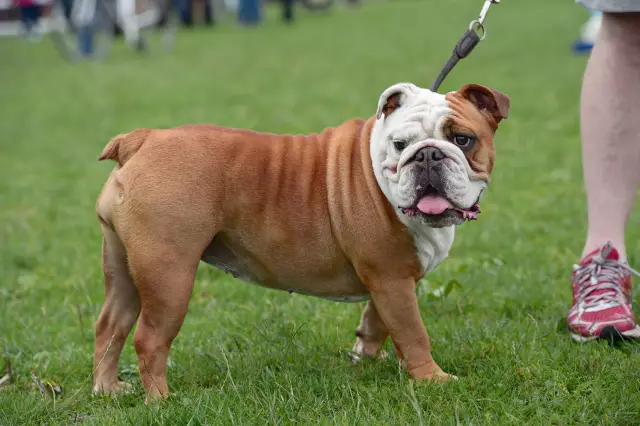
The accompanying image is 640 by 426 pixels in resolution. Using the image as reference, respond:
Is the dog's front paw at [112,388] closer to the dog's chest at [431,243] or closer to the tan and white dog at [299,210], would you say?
the tan and white dog at [299,210]

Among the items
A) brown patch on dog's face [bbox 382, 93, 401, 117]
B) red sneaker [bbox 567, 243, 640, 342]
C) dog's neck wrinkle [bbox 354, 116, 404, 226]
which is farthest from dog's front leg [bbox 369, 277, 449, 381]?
red sneaker [bbox 567, 243, 640, 342]

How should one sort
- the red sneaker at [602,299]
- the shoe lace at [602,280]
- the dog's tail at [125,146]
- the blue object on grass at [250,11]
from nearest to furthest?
1. the dog's tail at [125,146]
2. the red sneaker at [602,299]
3. the shoe lace at [602,280]
4. the blue object on grass at [250,11]

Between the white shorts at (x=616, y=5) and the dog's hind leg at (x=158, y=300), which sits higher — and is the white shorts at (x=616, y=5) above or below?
above

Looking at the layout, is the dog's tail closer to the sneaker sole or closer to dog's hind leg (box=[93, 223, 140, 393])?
dog's hind leg (box=[93, 223, 140, 393])

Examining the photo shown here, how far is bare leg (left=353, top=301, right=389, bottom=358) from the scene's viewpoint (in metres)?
3.41

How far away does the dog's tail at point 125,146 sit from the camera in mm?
3133

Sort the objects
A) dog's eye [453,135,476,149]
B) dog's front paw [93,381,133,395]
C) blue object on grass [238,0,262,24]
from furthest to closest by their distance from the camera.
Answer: blue object on grass [238,0,262,24]
dog's front paw [93,381,133,395]
dog's eye [453,135,476,149]

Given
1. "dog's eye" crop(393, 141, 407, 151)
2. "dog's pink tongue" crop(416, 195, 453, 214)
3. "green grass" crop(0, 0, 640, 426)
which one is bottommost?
"green grass" crop(0, 0, 640, 426)

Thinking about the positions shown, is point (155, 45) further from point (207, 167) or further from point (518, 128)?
point (207, 167)

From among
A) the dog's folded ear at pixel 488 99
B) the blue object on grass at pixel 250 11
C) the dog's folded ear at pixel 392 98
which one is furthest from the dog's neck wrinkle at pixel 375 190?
the blue object on grass at pixel 250 11

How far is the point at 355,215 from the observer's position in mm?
3068

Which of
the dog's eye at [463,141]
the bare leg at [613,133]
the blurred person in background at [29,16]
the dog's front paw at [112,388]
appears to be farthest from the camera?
the blurred person in background at [29,16]

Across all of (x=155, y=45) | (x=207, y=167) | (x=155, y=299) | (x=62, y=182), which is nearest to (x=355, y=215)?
(x=207, y=167)

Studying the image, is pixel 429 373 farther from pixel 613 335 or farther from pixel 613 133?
pixel 613 133
